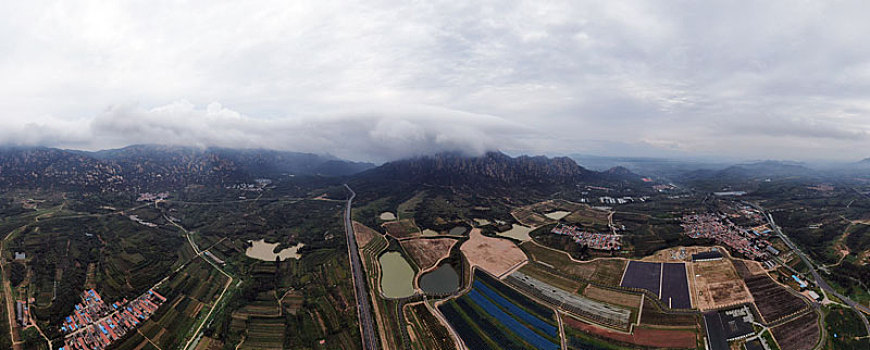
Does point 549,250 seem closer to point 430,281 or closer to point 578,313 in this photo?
point 578,313

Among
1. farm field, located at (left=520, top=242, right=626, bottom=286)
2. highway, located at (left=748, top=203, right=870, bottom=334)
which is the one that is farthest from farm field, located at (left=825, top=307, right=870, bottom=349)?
farm field, located at (left=520, top=242, right=626, bottom=286)

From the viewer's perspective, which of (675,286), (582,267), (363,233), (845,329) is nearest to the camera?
(845,329)

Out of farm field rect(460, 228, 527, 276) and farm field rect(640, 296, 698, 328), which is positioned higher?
farm field rect(640, 296, 698, 328)

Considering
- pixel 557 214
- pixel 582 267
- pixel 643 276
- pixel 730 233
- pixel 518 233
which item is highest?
pixel 730 233

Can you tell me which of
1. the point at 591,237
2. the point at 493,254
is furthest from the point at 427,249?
the point at 591,237

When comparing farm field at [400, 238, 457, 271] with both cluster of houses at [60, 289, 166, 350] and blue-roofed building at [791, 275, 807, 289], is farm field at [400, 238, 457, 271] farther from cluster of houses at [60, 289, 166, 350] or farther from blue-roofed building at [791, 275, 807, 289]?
blue-roofed building at [791, 275, 807, 289]

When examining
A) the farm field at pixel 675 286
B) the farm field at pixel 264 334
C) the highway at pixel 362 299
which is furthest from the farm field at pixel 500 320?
the farm field at pixel 264 334

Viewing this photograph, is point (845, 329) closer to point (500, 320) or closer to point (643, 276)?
point (643, 276)

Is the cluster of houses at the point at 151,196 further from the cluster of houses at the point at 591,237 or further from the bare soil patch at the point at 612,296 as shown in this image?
the bare soil patch at the point at 612,296
